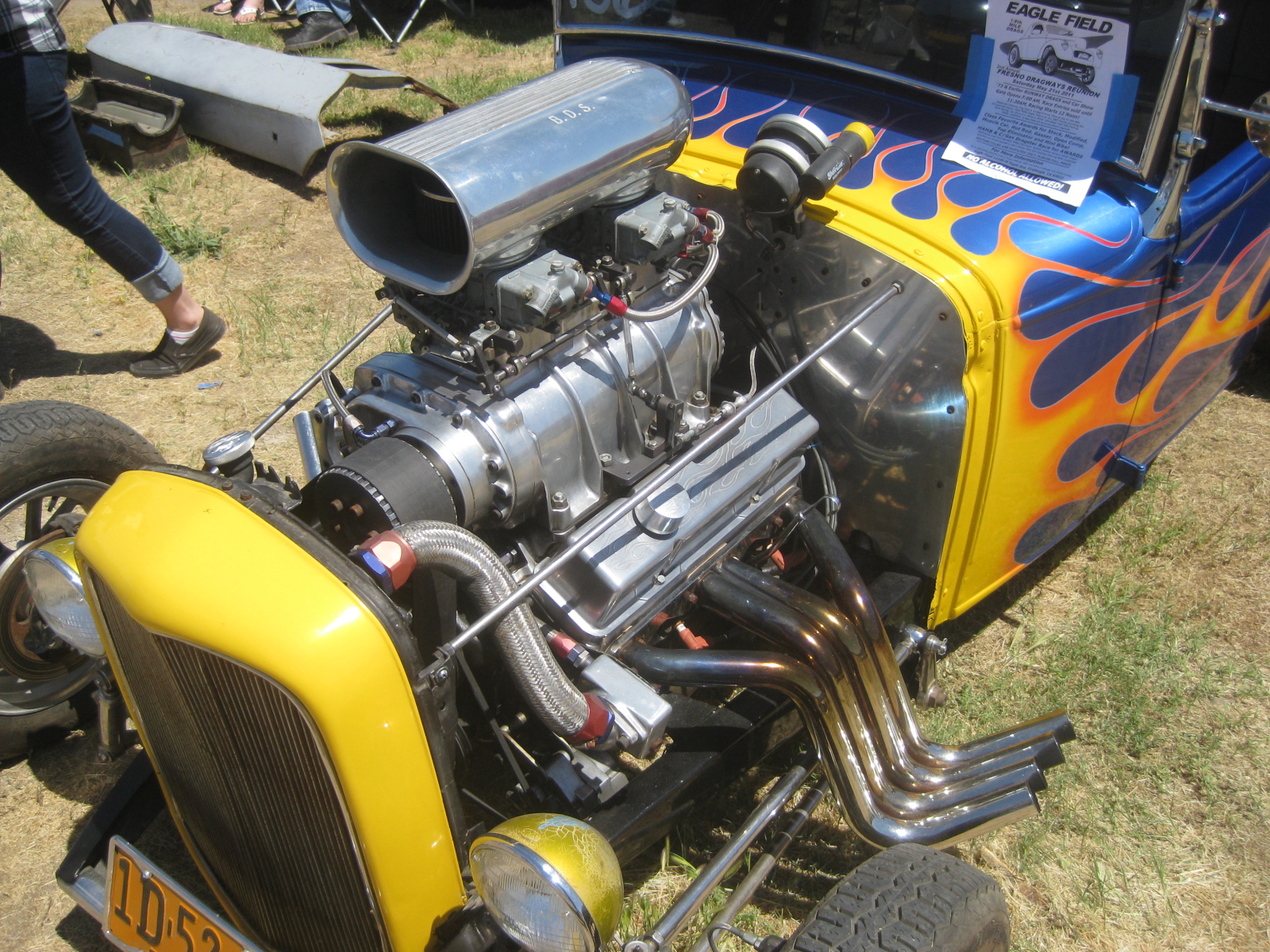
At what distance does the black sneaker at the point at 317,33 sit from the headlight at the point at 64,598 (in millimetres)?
6863

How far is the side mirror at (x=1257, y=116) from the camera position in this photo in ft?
6.68

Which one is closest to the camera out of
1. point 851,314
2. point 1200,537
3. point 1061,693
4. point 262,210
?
point 851,314

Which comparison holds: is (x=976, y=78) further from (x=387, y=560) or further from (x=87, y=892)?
(x=87, y=892)

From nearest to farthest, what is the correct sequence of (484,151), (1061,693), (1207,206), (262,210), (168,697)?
1. (168,697)
2. (484,151)
3. (1207,206)
4. (1061,693)
5. (262,210)

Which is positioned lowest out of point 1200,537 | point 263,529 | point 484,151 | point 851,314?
point 1200,537

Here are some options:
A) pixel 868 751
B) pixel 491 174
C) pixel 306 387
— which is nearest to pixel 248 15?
pixel 306 387

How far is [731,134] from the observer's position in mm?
2553

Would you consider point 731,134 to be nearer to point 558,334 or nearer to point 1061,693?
point 558,334

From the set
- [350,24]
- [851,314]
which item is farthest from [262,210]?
[851,314]

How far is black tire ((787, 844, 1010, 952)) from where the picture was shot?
166cm

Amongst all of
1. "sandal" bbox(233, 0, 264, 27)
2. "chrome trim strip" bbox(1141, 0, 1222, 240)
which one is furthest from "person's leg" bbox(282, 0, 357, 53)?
"chrome trim strip" bbox(1141, 0, 1222, 240)

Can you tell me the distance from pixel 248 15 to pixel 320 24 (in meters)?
1.34

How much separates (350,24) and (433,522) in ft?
26.2

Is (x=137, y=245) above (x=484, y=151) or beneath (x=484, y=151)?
beneath
